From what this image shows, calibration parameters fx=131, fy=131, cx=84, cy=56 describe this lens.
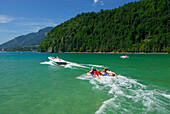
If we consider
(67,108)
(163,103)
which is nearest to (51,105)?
(67,108)

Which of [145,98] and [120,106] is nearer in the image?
[120,106]

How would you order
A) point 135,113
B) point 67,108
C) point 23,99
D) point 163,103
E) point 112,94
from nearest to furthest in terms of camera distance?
point 135,113 → point 67,108 → point 163,103 → point 23,99 → point 112,94

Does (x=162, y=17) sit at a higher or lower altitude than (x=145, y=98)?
higher

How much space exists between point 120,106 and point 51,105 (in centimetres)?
582

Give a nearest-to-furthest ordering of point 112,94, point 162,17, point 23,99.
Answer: point 23,99, point 112,94, point 162,17

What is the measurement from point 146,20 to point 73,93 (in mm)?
211220

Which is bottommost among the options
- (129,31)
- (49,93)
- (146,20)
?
(49,93)

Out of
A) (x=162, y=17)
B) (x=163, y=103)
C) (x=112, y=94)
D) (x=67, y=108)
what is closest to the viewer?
(x=67, y=108)

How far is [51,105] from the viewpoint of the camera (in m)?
Result: 11.2

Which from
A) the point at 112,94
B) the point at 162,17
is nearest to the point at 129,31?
the point at 162,17

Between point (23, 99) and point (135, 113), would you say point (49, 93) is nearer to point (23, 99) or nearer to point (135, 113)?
point (23, 99)

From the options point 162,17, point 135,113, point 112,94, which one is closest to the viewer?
point 135,113

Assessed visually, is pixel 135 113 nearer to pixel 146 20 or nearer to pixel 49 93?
pixel 49 93

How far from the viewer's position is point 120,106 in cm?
1089
